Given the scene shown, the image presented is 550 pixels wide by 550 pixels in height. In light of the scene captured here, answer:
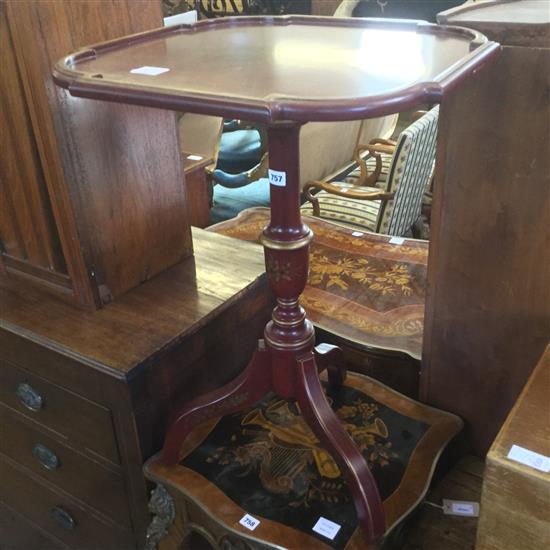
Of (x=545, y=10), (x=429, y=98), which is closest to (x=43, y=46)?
(x=429, y=98)

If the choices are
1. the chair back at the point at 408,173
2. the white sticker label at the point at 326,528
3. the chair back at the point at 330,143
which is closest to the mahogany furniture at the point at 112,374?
the white sticker label at the point at 326,528

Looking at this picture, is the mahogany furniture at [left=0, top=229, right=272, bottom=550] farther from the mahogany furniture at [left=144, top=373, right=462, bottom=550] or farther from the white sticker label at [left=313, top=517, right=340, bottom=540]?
the white sticker label at [left=313, top=517, right=340, bottom=540]

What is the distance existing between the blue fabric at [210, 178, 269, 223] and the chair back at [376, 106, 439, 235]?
1347 millimetres

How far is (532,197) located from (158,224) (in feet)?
2.51

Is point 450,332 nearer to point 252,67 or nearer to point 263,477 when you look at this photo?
point 263,477

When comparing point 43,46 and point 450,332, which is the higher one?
point 43,46

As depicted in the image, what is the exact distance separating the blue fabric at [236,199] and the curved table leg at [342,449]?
8.57 ft

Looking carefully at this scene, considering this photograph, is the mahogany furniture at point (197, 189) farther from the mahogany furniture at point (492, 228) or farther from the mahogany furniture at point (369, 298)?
the mahogany furniture at point (492, 228)

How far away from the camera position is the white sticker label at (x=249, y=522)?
1084 millimetres

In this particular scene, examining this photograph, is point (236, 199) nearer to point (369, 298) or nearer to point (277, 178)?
point (369, 298)

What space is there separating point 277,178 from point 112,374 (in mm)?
481

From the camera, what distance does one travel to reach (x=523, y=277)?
3.62 ft

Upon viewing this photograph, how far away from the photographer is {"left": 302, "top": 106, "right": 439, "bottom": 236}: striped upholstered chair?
2.33 meters

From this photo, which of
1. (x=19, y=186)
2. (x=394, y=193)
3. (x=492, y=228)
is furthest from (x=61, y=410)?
(x=394, y=193)
